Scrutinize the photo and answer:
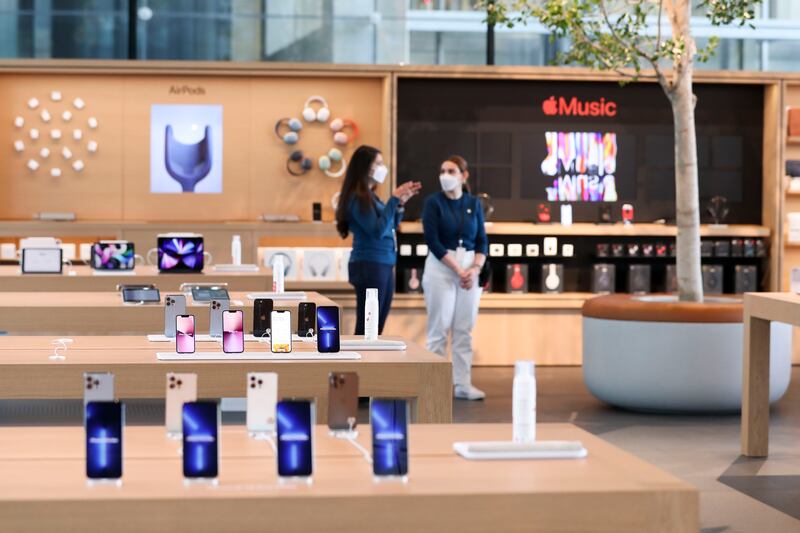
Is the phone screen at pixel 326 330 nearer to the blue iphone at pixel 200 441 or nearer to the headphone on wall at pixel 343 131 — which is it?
the blue iphone at pixel 200 441

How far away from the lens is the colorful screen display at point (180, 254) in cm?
803

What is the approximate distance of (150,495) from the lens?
2.46 metres

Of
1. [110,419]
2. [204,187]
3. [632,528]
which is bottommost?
[632,528]

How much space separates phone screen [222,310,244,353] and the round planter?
3813mm

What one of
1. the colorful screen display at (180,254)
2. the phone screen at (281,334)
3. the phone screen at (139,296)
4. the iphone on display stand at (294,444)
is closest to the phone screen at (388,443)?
the iphone on display stand at (294,444)

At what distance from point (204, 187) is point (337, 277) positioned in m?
1.27

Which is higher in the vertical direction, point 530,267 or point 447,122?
point 447,122

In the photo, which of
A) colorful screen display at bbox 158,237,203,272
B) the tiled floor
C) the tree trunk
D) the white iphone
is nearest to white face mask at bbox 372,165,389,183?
colorful screen display at bbox 158,237,203,272

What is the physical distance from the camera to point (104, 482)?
101 inches

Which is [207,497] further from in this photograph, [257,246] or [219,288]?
[257,246]

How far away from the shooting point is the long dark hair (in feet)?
25.9

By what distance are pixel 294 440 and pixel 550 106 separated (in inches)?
329

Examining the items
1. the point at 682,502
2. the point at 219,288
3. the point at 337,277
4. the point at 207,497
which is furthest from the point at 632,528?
the point at 337,277

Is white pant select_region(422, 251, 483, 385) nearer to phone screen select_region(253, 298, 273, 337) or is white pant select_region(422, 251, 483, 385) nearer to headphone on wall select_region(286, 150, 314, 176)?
headphone on wall select_region(286, 150, 314, 176)
